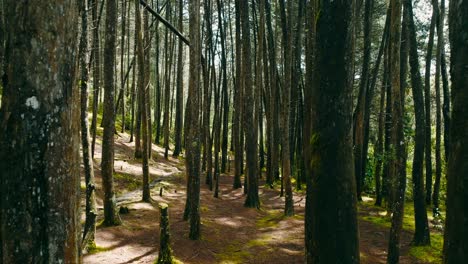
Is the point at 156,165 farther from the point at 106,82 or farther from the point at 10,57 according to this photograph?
the point at 10,57

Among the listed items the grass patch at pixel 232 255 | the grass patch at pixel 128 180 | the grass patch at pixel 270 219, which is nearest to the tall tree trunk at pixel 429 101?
the grass patch at pixel 270 219

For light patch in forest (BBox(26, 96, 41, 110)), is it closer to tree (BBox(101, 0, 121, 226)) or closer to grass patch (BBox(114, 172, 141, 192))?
tree (BBox(101, 0, 121, 226))

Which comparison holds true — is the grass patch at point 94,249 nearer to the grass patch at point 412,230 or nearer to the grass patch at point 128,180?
the grass patch at point 128,180

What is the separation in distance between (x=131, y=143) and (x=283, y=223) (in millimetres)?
15050

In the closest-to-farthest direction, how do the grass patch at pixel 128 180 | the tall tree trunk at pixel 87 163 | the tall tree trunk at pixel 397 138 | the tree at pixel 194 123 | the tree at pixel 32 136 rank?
the tree at pixel 32 136
the tall tree trunk at pixel 397 138
the tall tree trunk at pixel 87 163
the tree at pixel 194 123
the grass patch at pixel 128 180

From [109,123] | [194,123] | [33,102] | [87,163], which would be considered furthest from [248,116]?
[33,102]

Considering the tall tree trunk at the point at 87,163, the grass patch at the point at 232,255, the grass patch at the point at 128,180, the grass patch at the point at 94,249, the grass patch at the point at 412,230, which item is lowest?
the grass patch at the point at 412,230

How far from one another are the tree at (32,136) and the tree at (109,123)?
23.5 feet

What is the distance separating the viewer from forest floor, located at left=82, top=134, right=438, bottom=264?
8.34 m

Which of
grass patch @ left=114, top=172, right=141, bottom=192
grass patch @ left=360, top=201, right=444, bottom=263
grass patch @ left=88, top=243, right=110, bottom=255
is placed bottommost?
grass patch @ left=360, top=201, right=444, bottom=263

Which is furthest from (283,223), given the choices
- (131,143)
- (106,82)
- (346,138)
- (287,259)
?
(131,143)

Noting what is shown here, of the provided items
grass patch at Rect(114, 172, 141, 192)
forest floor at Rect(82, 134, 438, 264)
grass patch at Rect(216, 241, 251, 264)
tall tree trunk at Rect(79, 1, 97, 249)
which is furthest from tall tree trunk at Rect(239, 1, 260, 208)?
tall tree trunk at Rect(79, 1, 97, 249)

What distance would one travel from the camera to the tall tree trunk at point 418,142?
950cm

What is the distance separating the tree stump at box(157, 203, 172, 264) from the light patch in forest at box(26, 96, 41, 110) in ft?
16.4
